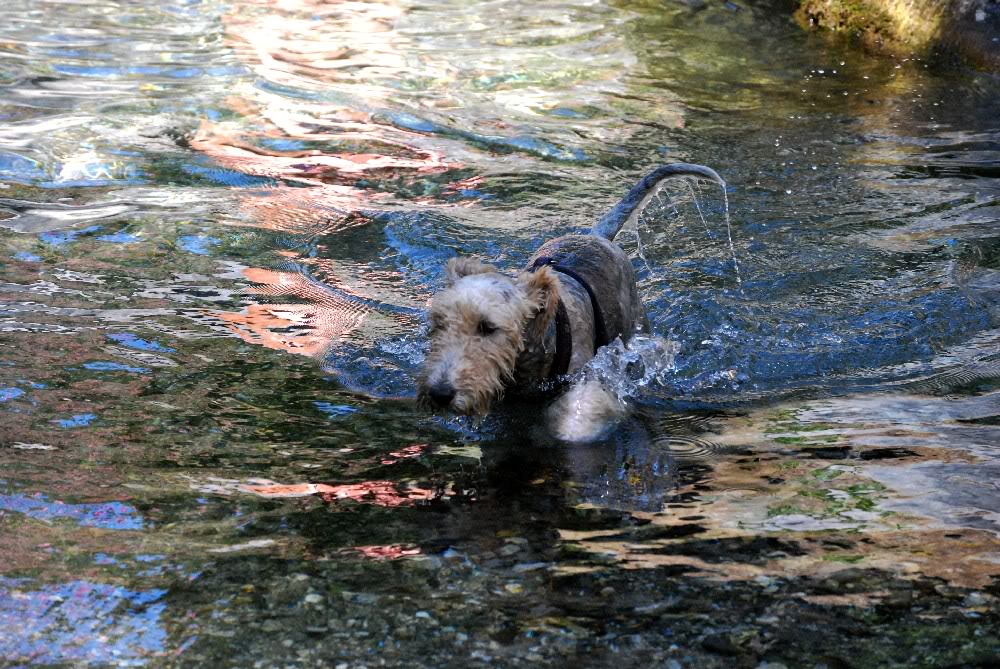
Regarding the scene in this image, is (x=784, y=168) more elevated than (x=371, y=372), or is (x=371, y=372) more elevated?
(x=784, y=168)

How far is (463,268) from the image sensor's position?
561cm

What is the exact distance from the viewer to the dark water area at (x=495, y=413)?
346 cm

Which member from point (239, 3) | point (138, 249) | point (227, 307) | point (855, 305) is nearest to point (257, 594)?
point (227, 307)

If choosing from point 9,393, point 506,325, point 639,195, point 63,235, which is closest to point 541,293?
point 506,325

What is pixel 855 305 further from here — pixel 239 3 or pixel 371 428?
pixel 239 3

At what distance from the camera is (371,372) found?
6.16 metres

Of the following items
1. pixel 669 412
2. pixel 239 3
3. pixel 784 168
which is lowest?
pixel 669 412

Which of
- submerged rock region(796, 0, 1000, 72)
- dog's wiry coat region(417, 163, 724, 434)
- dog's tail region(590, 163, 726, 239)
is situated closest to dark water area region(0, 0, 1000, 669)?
dog's wiry coat region(417, 163, 724, 434)

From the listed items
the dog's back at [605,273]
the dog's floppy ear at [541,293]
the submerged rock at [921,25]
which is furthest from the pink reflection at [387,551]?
the submerged rock at [921,25]

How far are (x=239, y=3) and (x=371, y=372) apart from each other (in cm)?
1172

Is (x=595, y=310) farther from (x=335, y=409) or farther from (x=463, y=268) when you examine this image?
(x=335, y=409)

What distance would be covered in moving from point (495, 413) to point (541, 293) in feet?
2.37

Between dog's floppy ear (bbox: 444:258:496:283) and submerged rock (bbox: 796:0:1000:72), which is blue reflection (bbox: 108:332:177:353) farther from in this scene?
submerged rock (bbox: 796:0:1000:72)

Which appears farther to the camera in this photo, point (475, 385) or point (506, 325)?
point (506, 325)
